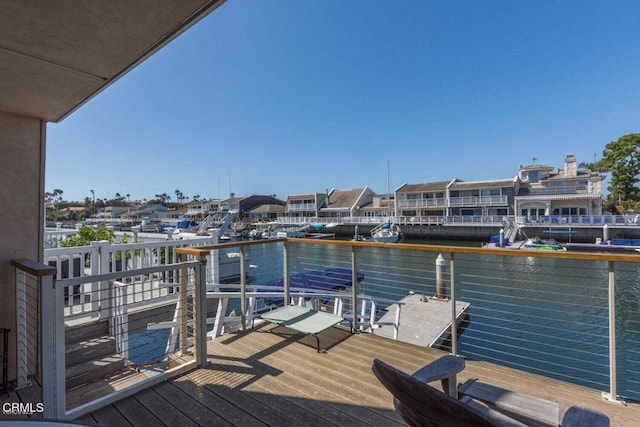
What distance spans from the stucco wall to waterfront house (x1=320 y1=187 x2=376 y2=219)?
3326cm

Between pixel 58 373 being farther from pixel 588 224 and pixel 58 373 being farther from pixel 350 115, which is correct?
pixel 588 224

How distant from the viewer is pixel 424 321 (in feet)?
24.5

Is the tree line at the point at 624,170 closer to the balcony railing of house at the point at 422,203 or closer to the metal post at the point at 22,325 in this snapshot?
the balcony railing of house at the point at 422,203

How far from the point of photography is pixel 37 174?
269cm

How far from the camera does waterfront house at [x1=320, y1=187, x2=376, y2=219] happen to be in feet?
118

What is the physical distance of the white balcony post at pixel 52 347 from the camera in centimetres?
175

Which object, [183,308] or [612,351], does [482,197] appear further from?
[183,308]

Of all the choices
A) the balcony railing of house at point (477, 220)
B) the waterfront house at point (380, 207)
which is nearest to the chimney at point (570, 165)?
the balcony railing of house at point (477, 220)

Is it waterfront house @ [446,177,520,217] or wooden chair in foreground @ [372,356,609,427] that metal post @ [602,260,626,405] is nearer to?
Result: wooden chair in foreground @ [372,356,609,427]

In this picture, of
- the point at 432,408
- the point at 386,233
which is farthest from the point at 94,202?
the point at 432,408

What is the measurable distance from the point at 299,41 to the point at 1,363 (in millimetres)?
8791

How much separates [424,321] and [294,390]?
6124 mm

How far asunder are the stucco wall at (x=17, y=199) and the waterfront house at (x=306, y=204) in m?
35.1

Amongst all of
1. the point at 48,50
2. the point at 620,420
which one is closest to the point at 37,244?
the point at 48,50
